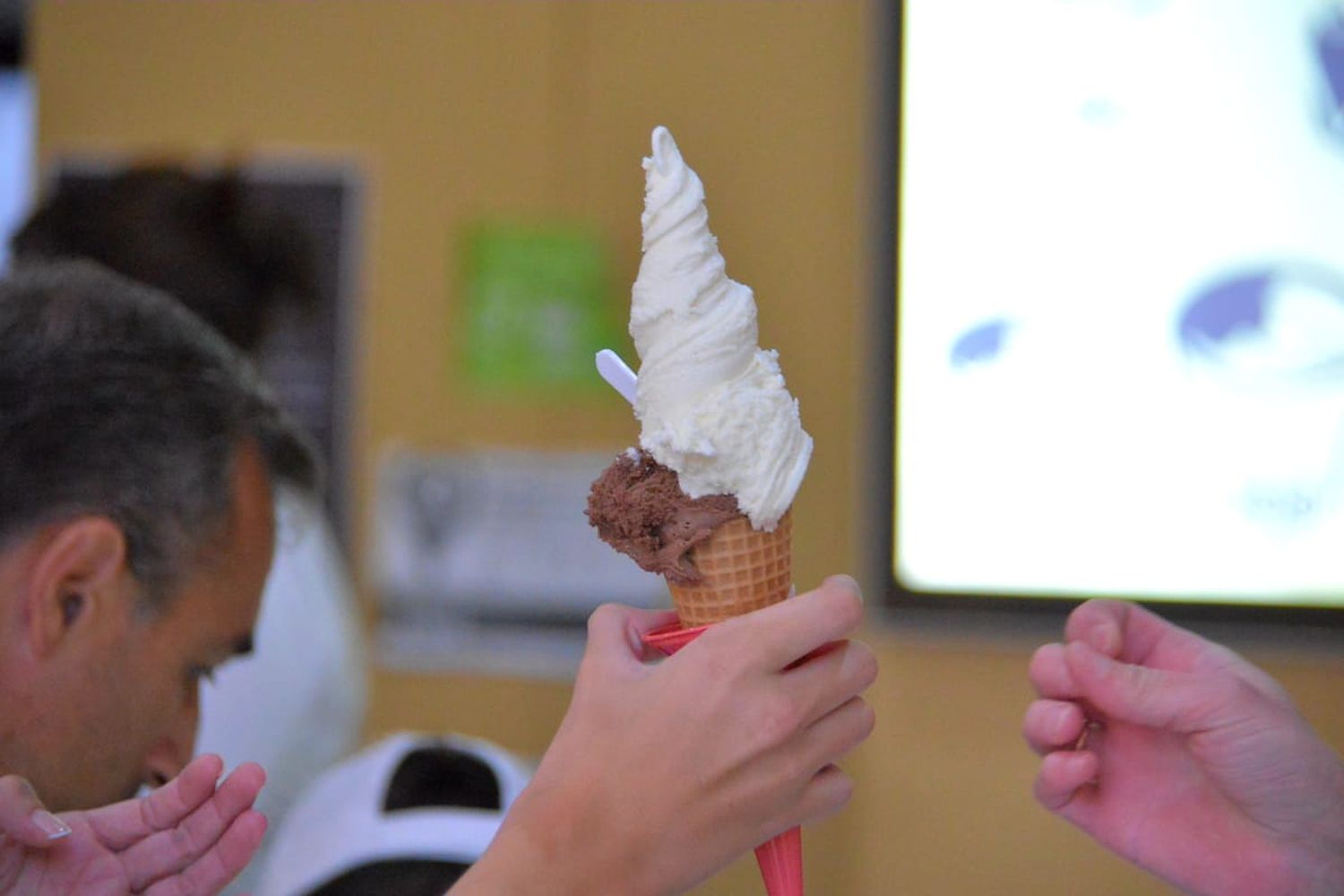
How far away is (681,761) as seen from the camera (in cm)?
77

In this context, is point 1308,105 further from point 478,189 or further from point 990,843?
point 478,189

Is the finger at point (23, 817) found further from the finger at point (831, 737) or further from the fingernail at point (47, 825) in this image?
the finger at point (831, 737)

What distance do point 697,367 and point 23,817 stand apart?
0.62m

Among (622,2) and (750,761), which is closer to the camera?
(750,761)

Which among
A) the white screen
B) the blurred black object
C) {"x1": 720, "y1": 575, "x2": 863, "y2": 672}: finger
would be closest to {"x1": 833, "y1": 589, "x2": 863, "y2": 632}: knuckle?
{"x1": 720, "y1": 575, "x2": 863, "y2": 672}: finger

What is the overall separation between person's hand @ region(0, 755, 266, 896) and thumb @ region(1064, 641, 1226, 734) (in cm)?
69

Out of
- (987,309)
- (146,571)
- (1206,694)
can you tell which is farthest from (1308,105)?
(146,571)

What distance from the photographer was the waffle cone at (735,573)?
2.75ft

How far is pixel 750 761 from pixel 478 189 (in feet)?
4.82

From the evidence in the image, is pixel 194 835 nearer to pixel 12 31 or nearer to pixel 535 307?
pixel 535 307

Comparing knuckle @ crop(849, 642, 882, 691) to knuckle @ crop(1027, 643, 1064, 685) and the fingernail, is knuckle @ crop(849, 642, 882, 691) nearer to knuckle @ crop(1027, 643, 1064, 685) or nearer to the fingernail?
knuckle @ crop(1027, 643, 1064, 685)

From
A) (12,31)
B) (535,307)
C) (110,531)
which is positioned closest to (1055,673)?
(110,531)

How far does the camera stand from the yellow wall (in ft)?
5.68

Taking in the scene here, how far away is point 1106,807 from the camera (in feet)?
3.18
